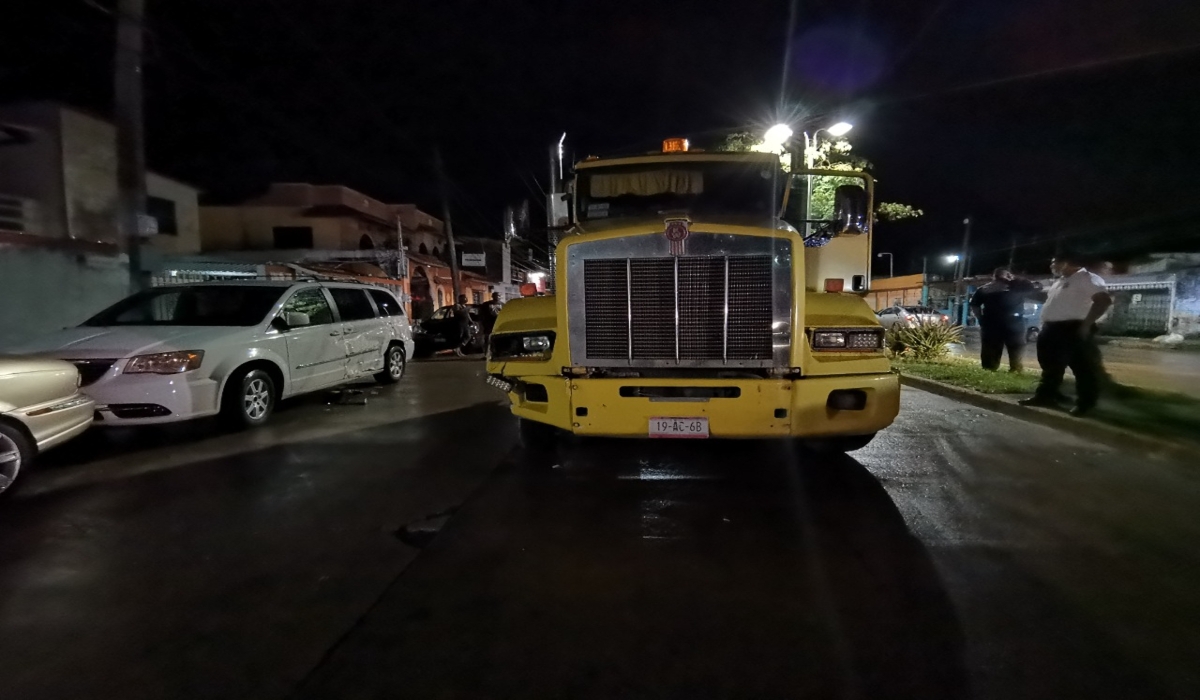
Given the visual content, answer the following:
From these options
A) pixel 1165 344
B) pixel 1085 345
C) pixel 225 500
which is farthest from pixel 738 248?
pixel 1165 344

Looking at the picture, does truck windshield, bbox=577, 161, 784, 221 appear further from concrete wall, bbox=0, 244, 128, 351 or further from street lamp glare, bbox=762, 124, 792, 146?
concrete wall, bbox=0, 244, 128, 351

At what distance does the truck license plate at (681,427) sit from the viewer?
15.8 ft

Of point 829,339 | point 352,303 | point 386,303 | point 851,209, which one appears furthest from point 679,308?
point 386,303

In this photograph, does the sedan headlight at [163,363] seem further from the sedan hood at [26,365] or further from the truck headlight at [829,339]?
the truck headlight at [829,339]

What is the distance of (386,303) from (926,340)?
31.7 ft

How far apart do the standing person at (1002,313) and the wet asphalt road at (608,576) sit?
4.45 m

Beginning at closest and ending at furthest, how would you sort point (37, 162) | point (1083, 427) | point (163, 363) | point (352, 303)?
1. point (163, 363)
2. point (1083, 427)
3. point (352, 303)
4. point (37, 162)

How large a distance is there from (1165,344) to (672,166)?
17.4m

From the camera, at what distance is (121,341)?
6664 millimetres

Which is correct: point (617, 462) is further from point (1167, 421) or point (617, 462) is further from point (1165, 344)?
point (1165, 344)

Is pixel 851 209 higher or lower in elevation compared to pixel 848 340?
higher

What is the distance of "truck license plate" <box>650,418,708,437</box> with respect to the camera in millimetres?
4820

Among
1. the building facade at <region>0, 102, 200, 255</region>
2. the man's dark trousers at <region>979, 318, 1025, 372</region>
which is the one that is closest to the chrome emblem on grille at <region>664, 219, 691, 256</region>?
the man's dark trousers at <region>979, 318, 1025, 372</region>

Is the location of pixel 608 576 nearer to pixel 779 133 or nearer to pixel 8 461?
pixel 8 461
